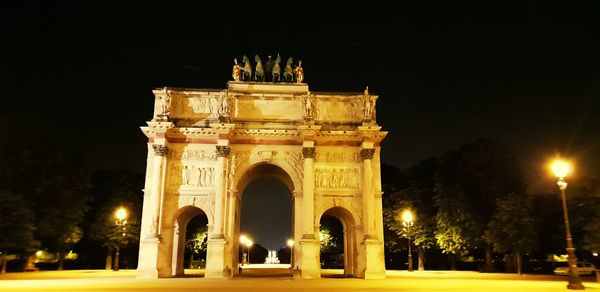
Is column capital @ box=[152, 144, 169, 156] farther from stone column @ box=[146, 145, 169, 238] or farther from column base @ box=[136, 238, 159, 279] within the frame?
column base @ box=[136, 238, 159, 279]

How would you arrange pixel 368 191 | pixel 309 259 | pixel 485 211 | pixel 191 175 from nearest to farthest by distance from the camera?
1. pixel 309 259
2. pixel 368 191
3. pixel 191 175
4. pixel 485 211

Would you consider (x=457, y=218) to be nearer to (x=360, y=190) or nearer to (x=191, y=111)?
(x=360, y=190)

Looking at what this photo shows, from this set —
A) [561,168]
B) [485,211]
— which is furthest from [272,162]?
[561,168]

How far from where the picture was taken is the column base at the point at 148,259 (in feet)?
103

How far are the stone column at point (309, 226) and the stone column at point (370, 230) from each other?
3401mm

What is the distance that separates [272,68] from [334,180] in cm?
1017

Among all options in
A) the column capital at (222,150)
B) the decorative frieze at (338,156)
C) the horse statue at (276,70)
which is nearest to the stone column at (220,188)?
the column capital at (222,150)

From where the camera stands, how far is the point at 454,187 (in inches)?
1681

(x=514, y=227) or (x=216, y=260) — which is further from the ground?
(x=514, y=227)

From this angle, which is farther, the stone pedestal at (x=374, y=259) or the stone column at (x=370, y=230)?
Result: the stone column at (x=370, y=230)

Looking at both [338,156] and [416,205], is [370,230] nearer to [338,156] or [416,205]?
[338,156]

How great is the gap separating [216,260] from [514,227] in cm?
2159

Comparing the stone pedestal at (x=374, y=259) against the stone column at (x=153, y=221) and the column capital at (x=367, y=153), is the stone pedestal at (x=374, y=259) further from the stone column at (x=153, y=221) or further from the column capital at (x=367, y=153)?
the stone column at (x=153, y=221)

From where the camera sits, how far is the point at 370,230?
34031 millimetres
